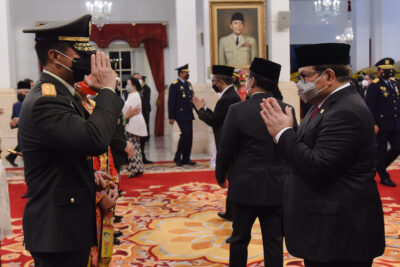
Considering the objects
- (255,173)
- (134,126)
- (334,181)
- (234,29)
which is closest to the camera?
(334,181)

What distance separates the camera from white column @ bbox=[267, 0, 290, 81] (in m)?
9.08

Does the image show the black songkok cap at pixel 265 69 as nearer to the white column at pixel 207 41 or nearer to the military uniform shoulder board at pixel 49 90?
the military uniform shoulder board at pixel 49 90

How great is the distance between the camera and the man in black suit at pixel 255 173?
10.1ft

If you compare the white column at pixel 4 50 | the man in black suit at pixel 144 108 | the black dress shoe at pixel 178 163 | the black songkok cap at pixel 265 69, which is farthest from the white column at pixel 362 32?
the black songkok cap at pixel 265 69

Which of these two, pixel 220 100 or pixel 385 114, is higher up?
pixel 220 100

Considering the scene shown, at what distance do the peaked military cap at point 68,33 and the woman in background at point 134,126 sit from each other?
5.07m

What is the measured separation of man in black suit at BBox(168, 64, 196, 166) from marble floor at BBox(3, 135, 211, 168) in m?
0.80

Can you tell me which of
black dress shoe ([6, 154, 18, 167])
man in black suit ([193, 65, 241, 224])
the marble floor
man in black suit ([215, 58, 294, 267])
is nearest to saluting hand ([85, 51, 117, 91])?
man in black suit ([215, 58, 294, 267])

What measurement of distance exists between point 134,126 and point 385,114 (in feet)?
11.9

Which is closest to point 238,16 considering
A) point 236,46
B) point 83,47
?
point 236,46

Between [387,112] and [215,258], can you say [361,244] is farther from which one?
[387,112]

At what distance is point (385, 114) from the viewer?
643 centimetres

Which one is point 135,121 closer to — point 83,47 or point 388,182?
point 388,182

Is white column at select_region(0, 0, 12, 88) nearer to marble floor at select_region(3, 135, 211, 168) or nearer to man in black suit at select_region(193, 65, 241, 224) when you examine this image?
marble floor at select_region(3, 135, 211, 168)
